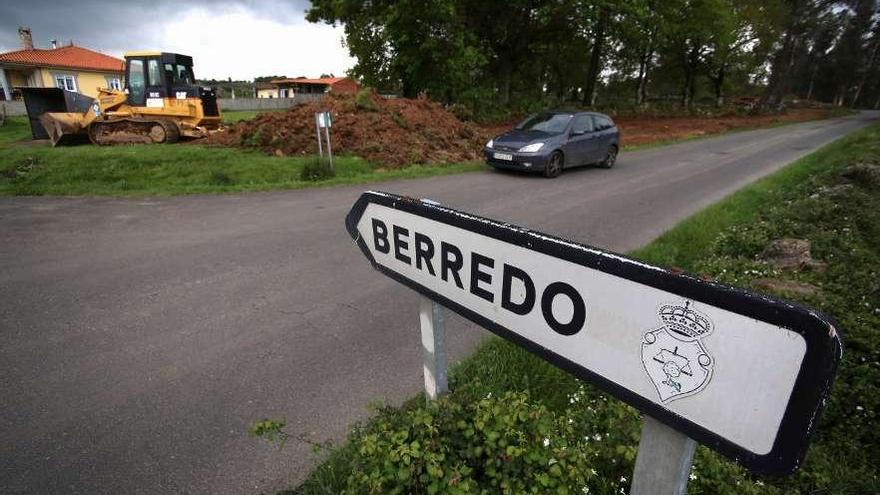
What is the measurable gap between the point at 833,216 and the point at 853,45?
254ft

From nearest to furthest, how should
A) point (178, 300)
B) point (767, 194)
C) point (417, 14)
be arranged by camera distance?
1. point (178, 300)
2. point (767, 194)
3. point (417, 14)

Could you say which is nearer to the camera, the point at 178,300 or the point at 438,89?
the point at 178,300

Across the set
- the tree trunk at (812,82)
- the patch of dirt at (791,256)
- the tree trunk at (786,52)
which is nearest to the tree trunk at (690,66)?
the tree trunk at (786,52)

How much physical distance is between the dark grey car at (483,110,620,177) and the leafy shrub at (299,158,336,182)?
4.19 m

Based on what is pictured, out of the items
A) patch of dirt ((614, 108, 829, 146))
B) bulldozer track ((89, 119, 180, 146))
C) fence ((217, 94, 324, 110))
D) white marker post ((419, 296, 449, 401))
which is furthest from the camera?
fence ((217, 94, 324, 110))

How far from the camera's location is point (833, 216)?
6094mm

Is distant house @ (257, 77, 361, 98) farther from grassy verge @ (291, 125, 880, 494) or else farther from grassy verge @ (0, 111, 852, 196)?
grassy verge @ (291, 125, 880, 494)

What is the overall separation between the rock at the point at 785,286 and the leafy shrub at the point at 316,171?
31.8 feet

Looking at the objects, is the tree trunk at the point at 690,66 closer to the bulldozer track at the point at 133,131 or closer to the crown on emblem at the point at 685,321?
the bulldozer track at the point at 133,131

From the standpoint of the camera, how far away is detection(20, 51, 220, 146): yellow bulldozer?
1542 centimetres

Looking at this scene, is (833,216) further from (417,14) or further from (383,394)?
(417,14)

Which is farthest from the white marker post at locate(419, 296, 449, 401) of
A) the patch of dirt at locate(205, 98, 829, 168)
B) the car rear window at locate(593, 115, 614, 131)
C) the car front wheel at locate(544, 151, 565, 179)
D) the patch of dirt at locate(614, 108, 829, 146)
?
the patch of dirt at locate(614, 108, 829, 146)

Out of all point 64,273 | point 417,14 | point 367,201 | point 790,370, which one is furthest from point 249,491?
point 417,14

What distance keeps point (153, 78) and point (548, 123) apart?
1383cm
